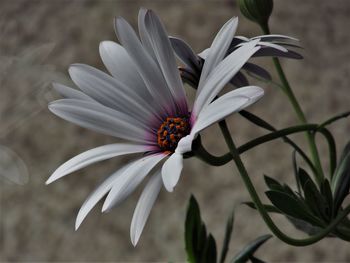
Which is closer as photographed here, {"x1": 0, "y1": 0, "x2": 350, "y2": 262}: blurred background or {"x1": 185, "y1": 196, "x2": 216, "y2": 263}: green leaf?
{"x1": 185, "y1": 196, "x2": 216, "y2": 263}: green leaf

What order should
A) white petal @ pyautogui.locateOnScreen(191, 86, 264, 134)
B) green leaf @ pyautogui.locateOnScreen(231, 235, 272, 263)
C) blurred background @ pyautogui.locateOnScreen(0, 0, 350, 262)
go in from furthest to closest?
1. blurred background @ pyautogui.locateOnScreen(0, 0, 350, 262)
2. green leaf @ pyautogui.locateOnScreen(231, 235, 272, 263)
3. white petal @ pyautogui.locateOnScreen(191, 86, 264, 134)

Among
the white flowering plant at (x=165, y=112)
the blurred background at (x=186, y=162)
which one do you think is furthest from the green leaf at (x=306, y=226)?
the blurred background at (x=186, y=162)

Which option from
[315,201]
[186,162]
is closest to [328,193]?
[315,201]

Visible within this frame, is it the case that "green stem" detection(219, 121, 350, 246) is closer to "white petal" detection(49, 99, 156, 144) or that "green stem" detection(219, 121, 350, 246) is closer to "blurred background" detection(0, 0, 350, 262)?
"white petal" detection(49, 99, 156, 144)

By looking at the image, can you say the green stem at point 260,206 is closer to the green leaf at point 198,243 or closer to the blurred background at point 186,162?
the green leaf at point 198,243

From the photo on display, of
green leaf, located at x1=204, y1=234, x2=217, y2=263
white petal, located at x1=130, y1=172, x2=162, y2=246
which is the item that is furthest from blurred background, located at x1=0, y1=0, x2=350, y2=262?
white petal, located at x1=130, y1=172, x2=162, y2=246

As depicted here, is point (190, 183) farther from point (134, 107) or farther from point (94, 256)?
point (134, 107)

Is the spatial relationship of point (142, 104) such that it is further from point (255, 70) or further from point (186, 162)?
point (186, 162)
